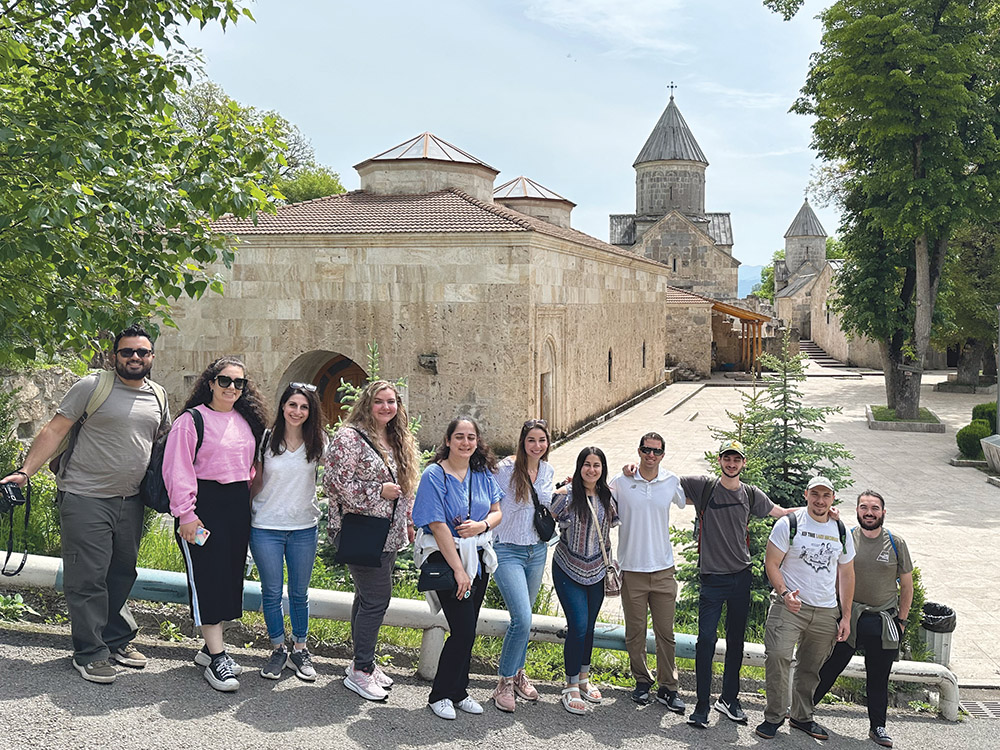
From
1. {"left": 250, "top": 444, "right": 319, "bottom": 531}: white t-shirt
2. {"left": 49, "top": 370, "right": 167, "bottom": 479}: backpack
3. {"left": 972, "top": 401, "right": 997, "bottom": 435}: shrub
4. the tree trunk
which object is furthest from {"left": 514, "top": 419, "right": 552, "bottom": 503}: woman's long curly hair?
the tree trunk

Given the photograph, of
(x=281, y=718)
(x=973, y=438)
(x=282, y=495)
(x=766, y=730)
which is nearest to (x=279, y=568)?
(x=282, y=495)

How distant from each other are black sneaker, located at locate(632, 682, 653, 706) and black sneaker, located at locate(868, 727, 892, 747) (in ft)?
4.16

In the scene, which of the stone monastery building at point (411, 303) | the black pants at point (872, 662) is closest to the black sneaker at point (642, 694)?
the black pants at point (872, 662)

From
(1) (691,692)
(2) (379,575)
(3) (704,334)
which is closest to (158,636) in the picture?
(2) (379,575)

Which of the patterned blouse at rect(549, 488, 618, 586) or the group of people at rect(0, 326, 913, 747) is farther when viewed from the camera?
the patterned blouse at rect(549, 488, 618, 586)

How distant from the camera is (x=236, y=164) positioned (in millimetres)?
6879

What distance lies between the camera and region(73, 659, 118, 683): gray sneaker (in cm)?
440

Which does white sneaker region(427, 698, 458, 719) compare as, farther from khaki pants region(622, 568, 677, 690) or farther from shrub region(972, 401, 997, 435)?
shrub region(972, 401, 997, 435)

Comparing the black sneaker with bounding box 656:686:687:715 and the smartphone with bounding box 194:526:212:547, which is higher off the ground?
the smartphone with bounding box 194:526:212:547

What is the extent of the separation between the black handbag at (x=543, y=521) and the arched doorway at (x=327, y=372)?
12.9 m

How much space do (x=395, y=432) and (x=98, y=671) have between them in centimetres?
195

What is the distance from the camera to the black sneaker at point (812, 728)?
16.0ft

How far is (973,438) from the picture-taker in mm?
Result: 17328

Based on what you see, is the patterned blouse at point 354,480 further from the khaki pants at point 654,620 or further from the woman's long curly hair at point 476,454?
the khaki pants at point 654,620
